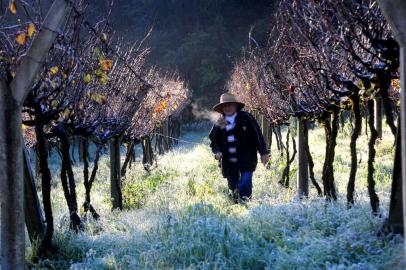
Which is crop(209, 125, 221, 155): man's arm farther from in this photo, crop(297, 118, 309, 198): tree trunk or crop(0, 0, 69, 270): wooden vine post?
crop(0, 0, 69, 270): wooden vine post

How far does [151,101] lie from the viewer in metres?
12.7

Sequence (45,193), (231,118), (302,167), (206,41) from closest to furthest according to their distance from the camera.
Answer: (45,193) < (302,167) < (231,118) < (206,41)

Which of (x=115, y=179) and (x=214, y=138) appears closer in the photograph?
(x=214, y=138)

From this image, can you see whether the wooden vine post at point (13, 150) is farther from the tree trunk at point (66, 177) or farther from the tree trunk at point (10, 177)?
the tree trunk at point (66, 177)

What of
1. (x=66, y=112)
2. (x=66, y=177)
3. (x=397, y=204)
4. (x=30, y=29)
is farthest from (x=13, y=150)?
(x=397, y=204)

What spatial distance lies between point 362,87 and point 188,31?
110 ft

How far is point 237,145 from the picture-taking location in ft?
23.4

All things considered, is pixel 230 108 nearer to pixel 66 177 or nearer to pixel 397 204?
pixel 66 177

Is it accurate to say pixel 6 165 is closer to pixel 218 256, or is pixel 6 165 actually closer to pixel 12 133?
pixel 12 133

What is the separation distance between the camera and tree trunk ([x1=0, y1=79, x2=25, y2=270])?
11.2 feet

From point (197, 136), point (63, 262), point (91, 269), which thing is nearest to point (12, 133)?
point (91, 269)

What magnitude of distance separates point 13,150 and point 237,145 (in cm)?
412

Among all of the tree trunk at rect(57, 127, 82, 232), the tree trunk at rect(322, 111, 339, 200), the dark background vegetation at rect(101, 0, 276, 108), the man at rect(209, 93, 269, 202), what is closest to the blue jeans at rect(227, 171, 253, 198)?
the man at rect(209, 93, 269, 202)

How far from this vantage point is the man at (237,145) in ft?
23.1
